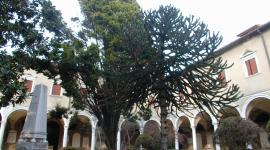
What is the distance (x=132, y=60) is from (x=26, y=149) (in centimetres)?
494

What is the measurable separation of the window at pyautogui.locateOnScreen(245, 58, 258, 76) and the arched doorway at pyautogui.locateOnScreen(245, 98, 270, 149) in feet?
6.04

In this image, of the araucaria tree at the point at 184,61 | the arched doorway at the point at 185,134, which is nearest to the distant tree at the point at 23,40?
the araucaria tree at the point at 184,61

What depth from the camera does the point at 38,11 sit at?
37.0ft

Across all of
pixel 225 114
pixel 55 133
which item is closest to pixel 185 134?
pixel 55 133

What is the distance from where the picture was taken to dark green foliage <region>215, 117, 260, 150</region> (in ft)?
46.4

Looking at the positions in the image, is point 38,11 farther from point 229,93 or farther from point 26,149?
point 229,93

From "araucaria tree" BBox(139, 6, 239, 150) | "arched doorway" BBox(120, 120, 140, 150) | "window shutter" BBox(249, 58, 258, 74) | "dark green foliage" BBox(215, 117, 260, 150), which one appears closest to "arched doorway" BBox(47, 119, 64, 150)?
"arched doorway" BBox(120, 120, 140, 150)

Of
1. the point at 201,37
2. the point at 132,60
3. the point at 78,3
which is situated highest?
the point at 78,3

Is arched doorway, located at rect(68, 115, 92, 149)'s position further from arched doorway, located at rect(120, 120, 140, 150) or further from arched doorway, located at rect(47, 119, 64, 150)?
arched doorway, located at rect(120, 120, 140, 150)

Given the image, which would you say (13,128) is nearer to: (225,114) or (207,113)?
(207,113)

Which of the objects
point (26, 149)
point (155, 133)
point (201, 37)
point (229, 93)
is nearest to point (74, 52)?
point (26, 149)

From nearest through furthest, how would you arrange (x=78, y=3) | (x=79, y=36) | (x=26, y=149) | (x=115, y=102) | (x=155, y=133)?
1. (x=26, y=149)
2. (x=115, y=102)
3. (x=79, y=36)
4. (x=78, y=3)
5. (x=155, y=133)

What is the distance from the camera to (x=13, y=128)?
24328 mm

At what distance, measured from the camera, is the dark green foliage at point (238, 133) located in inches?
557
